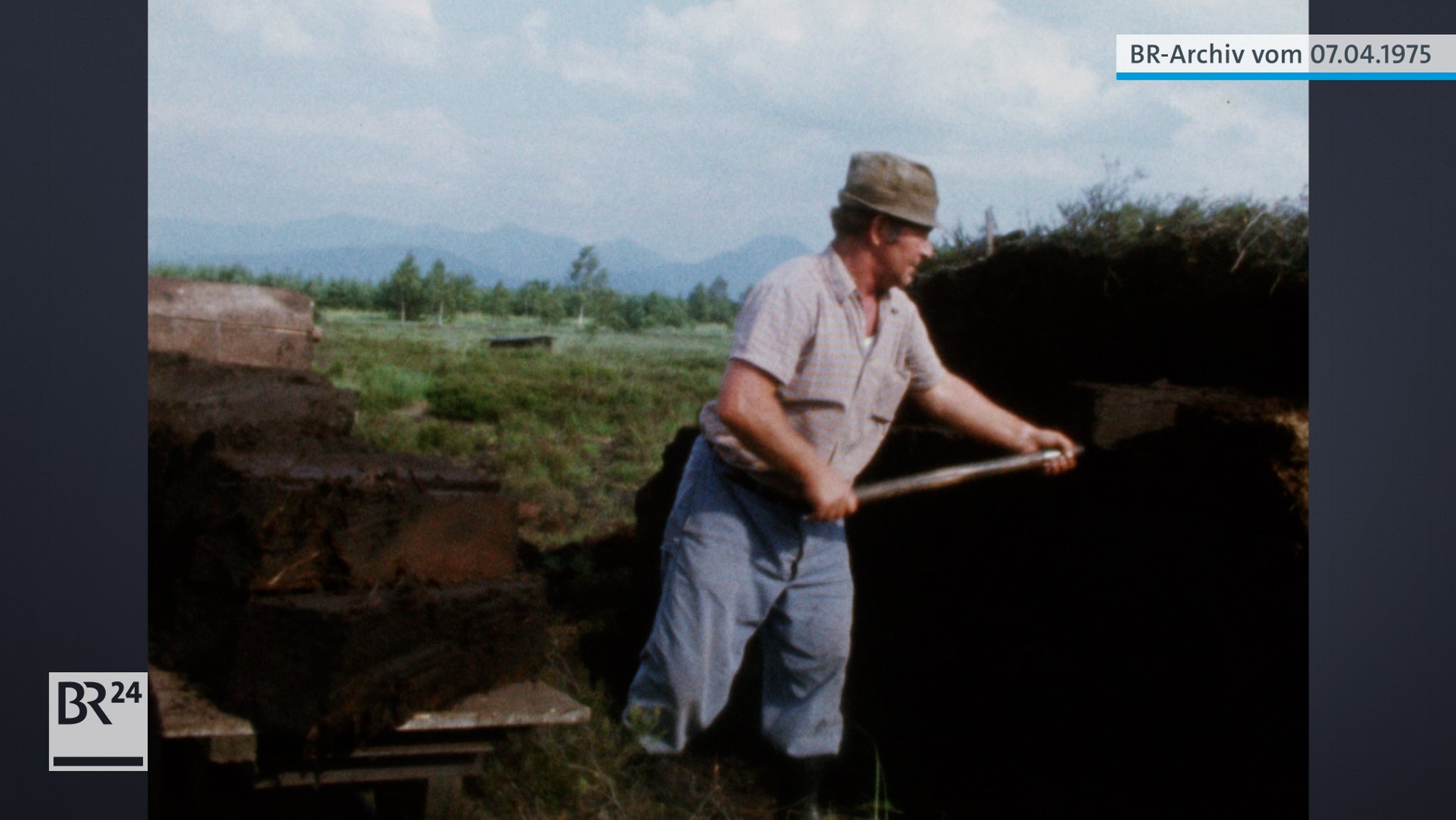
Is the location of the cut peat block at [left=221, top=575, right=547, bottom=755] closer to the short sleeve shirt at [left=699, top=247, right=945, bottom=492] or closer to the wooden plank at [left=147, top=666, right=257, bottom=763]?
the wooden plank at [left=147, top=666, right=257, bottom=763]

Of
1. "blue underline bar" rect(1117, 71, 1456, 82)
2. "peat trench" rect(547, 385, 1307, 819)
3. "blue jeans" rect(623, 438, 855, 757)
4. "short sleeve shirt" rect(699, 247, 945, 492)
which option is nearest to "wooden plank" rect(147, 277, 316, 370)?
"peat trench" rect(547, 385, 1307, 819)

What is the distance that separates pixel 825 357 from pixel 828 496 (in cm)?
37

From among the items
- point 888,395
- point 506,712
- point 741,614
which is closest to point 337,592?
point 506,712

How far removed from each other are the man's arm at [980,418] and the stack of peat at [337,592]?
1.24 meters

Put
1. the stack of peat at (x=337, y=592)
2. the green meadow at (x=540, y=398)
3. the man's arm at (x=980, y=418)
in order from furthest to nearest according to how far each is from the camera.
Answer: the green meadow at (x=540, y=398) → the man's arm at (x=980, y=418) → the stack of peat at (x=337, y=592)

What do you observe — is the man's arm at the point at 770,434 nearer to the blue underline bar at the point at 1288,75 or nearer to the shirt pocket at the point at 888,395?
the shirt pocket at the point at 888,395

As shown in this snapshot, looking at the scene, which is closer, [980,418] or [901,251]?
[901,251]

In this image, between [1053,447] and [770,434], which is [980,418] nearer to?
[1053,447]

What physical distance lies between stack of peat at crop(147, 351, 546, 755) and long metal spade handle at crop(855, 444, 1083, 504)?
3.32ft

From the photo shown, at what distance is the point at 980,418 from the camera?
11.2ft

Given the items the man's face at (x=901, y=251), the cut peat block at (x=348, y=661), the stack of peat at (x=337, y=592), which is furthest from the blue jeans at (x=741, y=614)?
the man's face at (x=901, y=251)

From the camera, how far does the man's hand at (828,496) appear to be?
287 centimetres

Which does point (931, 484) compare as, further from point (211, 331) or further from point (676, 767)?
point (211, 331)

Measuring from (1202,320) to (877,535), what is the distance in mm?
1329
